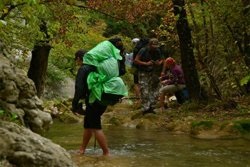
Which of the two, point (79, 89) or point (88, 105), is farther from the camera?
point (88, 105)

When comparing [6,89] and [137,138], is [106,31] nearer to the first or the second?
[137,138]

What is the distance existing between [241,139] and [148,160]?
123 inches

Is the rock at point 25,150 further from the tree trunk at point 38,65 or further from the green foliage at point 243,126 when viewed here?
the tree trunk at point 38,65

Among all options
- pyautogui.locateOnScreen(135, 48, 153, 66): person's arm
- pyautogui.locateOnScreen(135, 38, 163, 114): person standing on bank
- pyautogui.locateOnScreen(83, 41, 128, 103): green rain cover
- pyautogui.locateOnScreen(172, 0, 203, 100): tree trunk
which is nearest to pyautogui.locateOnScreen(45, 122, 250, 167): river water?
pyautogui.locateOnScreen(83, 41, 128, 103): green rain cover

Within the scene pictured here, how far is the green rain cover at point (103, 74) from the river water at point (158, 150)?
101 cm

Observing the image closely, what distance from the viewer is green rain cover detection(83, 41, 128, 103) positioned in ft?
26.3

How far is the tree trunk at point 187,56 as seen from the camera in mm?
14320

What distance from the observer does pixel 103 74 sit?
26.4 feet

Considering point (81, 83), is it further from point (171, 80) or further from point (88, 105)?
point (171, 80)

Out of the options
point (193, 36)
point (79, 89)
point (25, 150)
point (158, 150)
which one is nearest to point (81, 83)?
point (79, 89)

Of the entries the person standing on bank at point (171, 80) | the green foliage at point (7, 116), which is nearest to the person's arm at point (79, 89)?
the green foliage at point (7, 116)

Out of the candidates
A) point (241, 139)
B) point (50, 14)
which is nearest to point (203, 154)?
point (241, 139)

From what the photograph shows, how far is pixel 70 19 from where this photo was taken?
1172 centimetres

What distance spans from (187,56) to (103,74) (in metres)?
6.74
